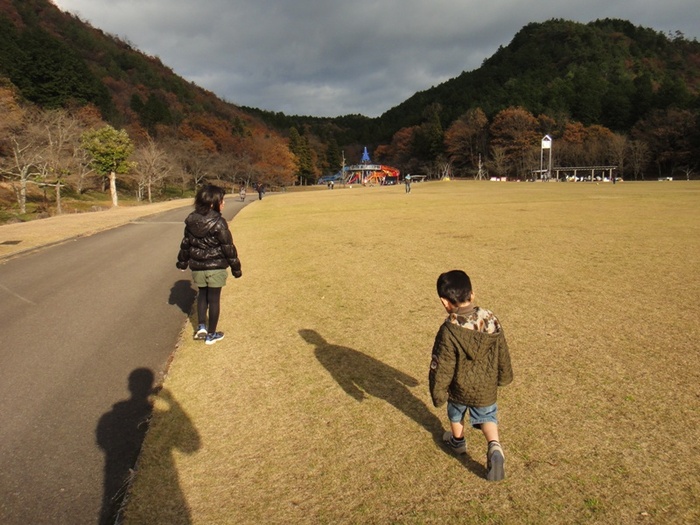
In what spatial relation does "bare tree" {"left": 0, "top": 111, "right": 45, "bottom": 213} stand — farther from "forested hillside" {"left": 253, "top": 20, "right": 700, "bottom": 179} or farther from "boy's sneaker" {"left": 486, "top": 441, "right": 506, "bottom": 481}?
"forested hillside" {"left": 253, "top": 20, "right": 700, "bottom": 179}

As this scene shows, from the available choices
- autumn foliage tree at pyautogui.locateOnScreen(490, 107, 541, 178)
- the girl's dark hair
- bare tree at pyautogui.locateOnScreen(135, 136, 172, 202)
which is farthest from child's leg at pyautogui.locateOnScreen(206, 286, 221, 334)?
autumn foliage tree at pyautogui.locateOnScreen(490, 107, 541, 178)

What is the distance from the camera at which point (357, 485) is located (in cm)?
237

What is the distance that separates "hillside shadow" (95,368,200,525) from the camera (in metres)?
2.33

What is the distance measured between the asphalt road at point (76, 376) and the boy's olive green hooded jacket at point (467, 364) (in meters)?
2.01

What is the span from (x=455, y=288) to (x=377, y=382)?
59.9 inches

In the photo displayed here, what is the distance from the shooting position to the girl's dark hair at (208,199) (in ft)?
13.8

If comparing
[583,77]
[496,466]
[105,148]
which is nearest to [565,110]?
[583,77]

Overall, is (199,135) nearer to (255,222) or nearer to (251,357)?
(255,222)

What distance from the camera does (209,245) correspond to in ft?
14.2

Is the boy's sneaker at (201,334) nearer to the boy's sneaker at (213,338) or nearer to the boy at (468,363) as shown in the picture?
the boy's sneaker at (213,338)

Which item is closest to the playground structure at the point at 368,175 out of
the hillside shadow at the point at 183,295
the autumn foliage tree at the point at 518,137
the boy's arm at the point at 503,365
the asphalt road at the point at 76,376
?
Result: the autumn foliage tree at the point at 518,137

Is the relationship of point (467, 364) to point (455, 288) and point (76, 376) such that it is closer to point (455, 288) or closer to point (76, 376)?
point (455, 288)

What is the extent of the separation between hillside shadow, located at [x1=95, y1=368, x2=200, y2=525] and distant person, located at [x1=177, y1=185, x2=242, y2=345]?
1.16 metres

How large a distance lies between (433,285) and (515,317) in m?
1.75
